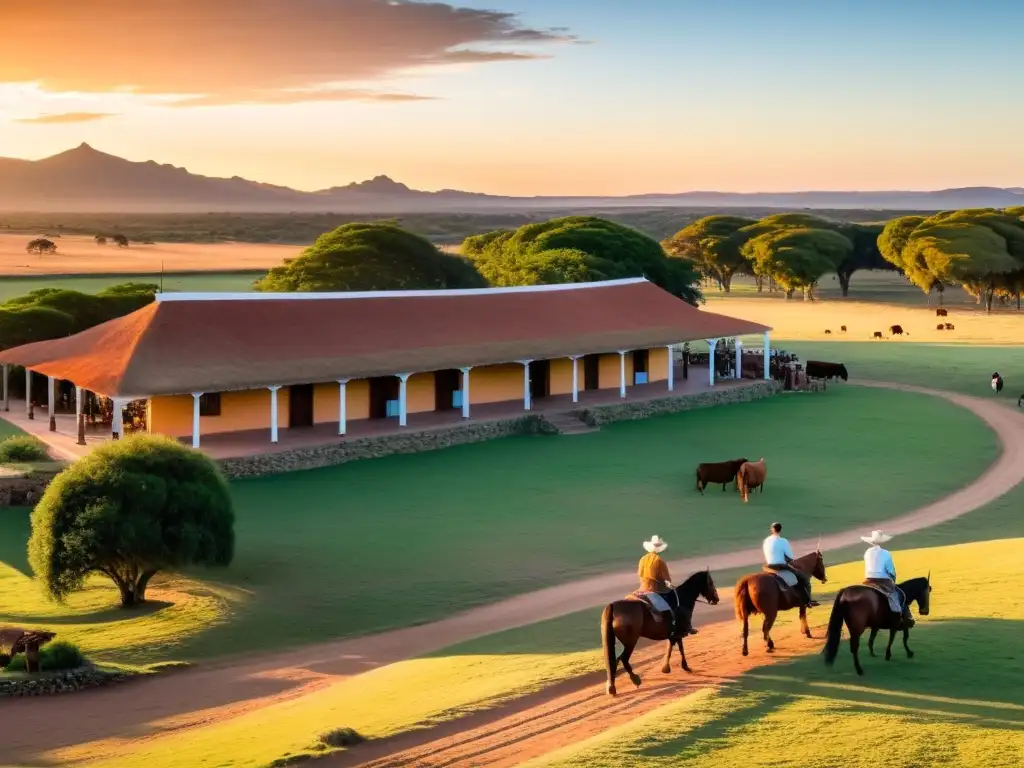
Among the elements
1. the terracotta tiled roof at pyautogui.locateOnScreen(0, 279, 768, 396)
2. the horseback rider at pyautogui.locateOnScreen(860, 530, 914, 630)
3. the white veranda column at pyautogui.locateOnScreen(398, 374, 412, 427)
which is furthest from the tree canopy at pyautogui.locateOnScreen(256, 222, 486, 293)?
the horseback rider at pyautogui.locateOnScreen(860, 530, 914, 630)

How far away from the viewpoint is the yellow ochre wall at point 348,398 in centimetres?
3356

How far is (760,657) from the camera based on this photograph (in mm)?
14344

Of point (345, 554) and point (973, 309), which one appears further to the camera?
point (973, 309)

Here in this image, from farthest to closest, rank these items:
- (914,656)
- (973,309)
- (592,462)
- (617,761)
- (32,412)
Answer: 1. (973,309)
2. (32,412)
3. (592,462)
4. (914,656)
5. (617,761)

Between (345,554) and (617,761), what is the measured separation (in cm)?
1344

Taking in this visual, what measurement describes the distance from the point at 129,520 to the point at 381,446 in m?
14.0

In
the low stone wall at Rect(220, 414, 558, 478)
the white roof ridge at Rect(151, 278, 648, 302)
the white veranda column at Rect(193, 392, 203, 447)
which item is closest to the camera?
the low stone wall at Rect(220, 414, 558, 478)

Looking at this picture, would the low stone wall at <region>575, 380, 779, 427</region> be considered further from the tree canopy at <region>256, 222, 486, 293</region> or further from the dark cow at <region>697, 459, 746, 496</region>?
the tree canopy at <region>256, 222, 486, 293</region>

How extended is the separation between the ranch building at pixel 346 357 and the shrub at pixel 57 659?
14.7 m

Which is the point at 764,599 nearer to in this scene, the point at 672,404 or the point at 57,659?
the point at 57,659

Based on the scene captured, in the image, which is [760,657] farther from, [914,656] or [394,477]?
[394,477]

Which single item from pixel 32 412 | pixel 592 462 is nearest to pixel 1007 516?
pixel 592 462

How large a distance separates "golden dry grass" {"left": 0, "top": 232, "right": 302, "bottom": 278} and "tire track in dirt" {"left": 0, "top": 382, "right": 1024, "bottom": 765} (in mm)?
121306

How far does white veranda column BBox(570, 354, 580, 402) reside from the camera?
4025 cm
